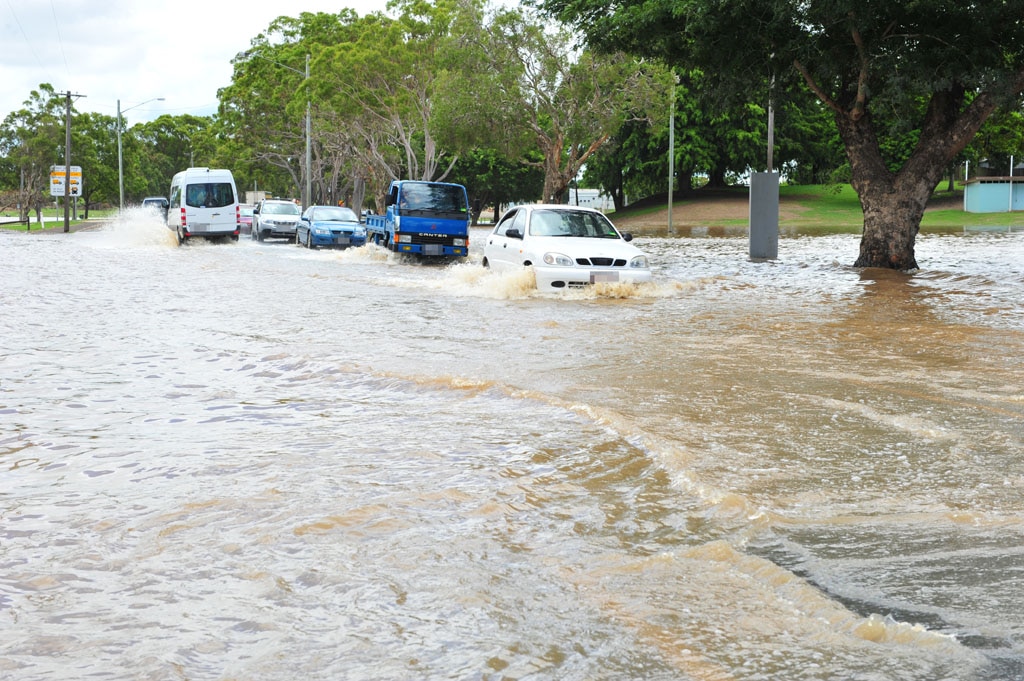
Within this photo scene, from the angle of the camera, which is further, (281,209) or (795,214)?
(795,214)

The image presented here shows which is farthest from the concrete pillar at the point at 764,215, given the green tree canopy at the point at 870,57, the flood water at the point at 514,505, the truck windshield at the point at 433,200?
the flood water at the point at 514,505

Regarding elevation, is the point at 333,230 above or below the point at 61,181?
below

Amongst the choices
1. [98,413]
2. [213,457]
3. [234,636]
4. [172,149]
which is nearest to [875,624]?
[234,636]

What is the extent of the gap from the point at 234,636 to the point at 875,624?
7.26 ft

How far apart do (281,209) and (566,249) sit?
2712cm

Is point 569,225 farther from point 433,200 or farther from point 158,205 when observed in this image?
point 158,205

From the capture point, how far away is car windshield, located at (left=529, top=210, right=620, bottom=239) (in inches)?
698

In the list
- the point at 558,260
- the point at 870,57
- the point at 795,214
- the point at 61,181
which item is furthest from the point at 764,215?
the point at 61,181

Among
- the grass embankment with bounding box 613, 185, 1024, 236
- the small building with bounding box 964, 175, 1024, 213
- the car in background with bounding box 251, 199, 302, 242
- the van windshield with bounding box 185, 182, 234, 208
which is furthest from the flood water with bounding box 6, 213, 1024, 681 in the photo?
the small building with bounding box 964, 175, 1024, 213

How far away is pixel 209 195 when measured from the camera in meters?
36.2

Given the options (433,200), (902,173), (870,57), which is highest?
(870,57)

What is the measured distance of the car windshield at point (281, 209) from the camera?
4156cm

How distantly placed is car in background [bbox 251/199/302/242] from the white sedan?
76.3ft

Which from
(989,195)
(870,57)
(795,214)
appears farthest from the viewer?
(989,195)
